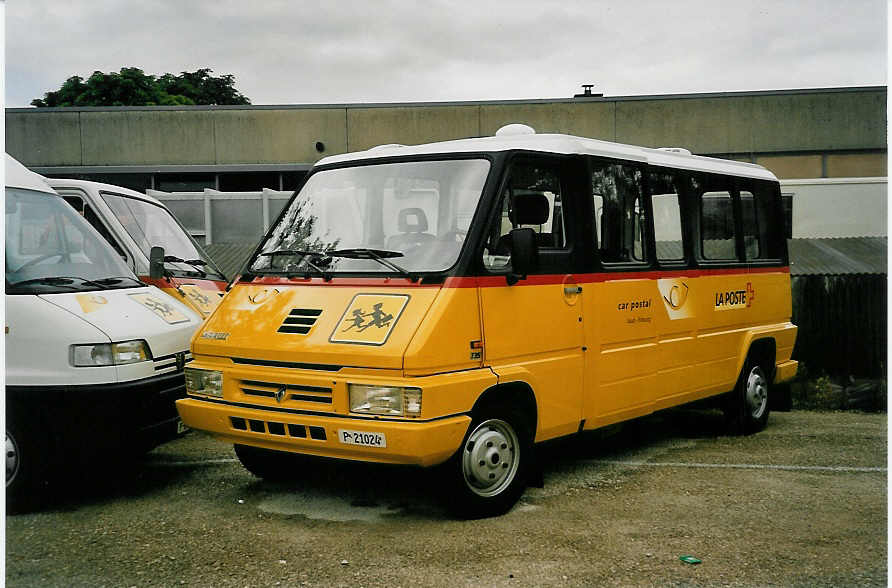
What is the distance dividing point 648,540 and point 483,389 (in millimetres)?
1311

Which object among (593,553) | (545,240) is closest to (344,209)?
(545,240)

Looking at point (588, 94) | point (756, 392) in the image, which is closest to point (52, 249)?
point (756, 392)

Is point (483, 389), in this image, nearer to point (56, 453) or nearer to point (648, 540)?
point (648, 540)

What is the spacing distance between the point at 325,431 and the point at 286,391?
1.28ft

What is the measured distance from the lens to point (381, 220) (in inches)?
249

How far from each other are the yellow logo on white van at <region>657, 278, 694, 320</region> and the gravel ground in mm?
1224

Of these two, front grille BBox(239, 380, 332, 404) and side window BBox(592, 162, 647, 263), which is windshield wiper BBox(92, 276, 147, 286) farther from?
side window BBox(592, 162, 647, 263)

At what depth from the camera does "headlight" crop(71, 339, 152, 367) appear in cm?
602

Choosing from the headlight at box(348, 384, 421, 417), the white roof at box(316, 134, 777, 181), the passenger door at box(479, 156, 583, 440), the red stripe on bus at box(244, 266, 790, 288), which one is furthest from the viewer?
the white roof at box(316, 134, 777, 181)

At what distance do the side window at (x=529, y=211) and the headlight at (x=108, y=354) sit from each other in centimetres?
238

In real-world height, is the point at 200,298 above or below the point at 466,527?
above

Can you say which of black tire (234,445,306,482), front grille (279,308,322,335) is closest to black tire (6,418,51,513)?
black tire (234,445,306,482)

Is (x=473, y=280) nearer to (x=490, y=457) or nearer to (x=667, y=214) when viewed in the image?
(x=490, y=457)

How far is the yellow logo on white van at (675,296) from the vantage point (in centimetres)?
777
